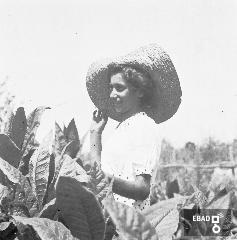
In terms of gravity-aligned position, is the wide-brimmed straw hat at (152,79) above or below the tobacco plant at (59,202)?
above

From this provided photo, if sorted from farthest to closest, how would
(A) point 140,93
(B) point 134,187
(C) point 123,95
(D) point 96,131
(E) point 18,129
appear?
(A) point 140,93 < (C) point 123,95 < (D) point 96,131 < (B) point 134,187 < (E) point 18,129

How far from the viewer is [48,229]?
0.56m

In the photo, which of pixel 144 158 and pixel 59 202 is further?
pixel 144 158

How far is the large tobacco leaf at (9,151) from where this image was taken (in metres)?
0.76

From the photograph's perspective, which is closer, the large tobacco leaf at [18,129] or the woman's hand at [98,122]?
the large tobacco leaf at [18,129]

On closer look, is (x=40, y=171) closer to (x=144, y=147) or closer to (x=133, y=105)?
(x=144, y=147)

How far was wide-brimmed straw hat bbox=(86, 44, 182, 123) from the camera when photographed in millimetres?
2184

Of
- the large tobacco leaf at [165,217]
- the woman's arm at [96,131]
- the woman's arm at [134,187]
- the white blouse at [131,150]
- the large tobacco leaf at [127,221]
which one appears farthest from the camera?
the white blouse at [131,150]

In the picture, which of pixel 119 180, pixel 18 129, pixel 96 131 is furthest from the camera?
pixel 96 131

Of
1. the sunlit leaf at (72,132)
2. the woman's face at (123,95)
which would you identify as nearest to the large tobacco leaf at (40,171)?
the sunlit leaf at (72,132)

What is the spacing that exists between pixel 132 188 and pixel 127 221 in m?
1.10

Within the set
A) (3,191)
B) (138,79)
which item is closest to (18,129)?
(3,191)

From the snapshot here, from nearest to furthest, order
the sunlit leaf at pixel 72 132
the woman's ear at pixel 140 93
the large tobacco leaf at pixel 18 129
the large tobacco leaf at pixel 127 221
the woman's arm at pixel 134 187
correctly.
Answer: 1. the large tobacco leaf at pixel 127 221
2. the large tobacco leaf at pixel 18 129
3. the sunlit leaf at pixel 72 132
4. the woman's arm at pixel 134 187
5. the woman's ear at pixel 140 93

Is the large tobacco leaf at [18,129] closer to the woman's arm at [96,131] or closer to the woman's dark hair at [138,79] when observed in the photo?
the woman's arm at [96,131]
